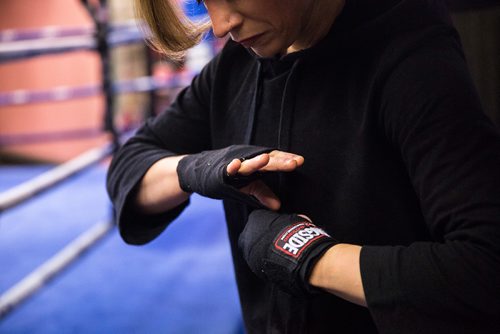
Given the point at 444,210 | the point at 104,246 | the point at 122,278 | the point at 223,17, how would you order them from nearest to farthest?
the point at 444,210 → the point at 223,17 → the point at 122,278 → the point at 104,246

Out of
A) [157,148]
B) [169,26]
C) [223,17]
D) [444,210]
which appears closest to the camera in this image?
[444,210]

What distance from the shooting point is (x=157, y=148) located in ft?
3.16

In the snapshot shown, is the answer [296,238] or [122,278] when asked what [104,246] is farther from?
[296,238]

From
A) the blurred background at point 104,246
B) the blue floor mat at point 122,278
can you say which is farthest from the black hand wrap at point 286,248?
the blue floor mat at point 122,278

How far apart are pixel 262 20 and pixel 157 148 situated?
14.6 inches

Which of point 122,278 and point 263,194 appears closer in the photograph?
point 263,194

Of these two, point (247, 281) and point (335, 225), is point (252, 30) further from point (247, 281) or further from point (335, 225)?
point (247, 281)

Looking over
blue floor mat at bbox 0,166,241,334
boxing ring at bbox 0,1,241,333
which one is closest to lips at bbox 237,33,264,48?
boxing ring at bbox 0,1,241,333

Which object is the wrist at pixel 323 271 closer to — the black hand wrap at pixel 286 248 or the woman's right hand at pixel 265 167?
the black hand wrap at pixel 286 248

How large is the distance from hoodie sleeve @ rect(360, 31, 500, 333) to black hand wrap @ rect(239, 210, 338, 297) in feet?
0.20

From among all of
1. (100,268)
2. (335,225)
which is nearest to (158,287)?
(100,268)

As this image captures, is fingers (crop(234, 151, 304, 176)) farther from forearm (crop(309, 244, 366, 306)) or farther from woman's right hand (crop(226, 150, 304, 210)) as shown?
forearm (crop(309, 244, 366, 306))

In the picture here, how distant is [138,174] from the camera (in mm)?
912

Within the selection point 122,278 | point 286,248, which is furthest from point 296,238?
point 122,278
